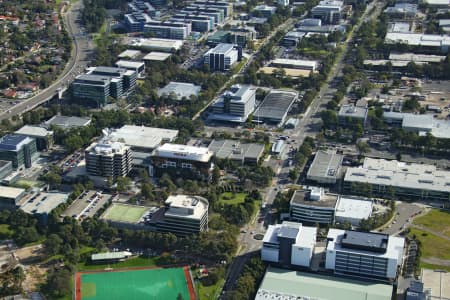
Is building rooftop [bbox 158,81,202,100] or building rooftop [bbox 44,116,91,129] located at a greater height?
building rooftop [bbox 158,81,202,100]

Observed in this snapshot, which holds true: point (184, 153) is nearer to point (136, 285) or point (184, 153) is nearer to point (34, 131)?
point (136, 285)

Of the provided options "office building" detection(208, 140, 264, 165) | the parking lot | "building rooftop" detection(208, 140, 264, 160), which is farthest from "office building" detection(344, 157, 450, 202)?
the parking lot

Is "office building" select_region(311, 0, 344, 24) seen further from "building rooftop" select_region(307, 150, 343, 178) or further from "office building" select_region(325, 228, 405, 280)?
"office building" select_region(325, 228, 405, 280)

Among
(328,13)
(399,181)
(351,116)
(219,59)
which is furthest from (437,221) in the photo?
(328,13)

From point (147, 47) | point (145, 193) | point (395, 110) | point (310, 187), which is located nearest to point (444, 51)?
point (395, 110)

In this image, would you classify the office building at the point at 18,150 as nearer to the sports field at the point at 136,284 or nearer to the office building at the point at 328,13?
the sports field at the point at 136,284

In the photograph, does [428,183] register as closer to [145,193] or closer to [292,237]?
[292,237]

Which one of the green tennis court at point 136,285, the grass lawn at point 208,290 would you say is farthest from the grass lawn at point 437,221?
the green tennis court at point 136,285
